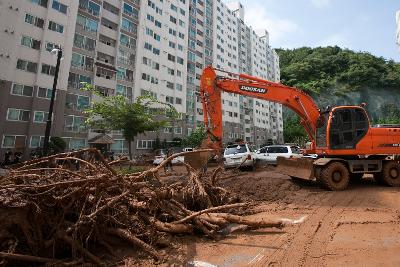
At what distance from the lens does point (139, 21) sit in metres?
45.1

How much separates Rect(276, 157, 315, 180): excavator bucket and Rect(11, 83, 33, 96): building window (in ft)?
94.2

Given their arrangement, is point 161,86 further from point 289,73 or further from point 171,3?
point 289,73

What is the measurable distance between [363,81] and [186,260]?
86.6 meters

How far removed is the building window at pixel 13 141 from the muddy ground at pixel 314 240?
91.9ft

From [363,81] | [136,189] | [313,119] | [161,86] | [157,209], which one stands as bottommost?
[157,209]

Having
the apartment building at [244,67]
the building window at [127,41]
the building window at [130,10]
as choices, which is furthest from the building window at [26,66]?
the apartment building at [244,67]

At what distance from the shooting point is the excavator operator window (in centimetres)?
1094

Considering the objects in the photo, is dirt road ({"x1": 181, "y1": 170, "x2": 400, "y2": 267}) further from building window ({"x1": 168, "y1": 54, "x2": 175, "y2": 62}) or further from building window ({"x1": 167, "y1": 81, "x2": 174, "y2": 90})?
building window ({"x1": 168, "y1": 54, "x2": 175, "y2": 62})

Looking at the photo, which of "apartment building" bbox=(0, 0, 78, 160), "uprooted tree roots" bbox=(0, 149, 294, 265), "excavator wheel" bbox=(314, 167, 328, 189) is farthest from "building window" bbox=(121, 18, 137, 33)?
"uprooted tree roots" bbox=(0, 149, 294, 265)

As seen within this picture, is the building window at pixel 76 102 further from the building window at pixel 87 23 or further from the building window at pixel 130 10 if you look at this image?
the building window at pixel 130 10

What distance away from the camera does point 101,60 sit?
3853 cm

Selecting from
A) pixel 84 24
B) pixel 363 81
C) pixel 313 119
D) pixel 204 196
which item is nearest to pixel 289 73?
pixel 363 81

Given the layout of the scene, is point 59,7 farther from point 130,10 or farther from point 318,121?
point 318,121

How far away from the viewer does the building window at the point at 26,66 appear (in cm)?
2911
